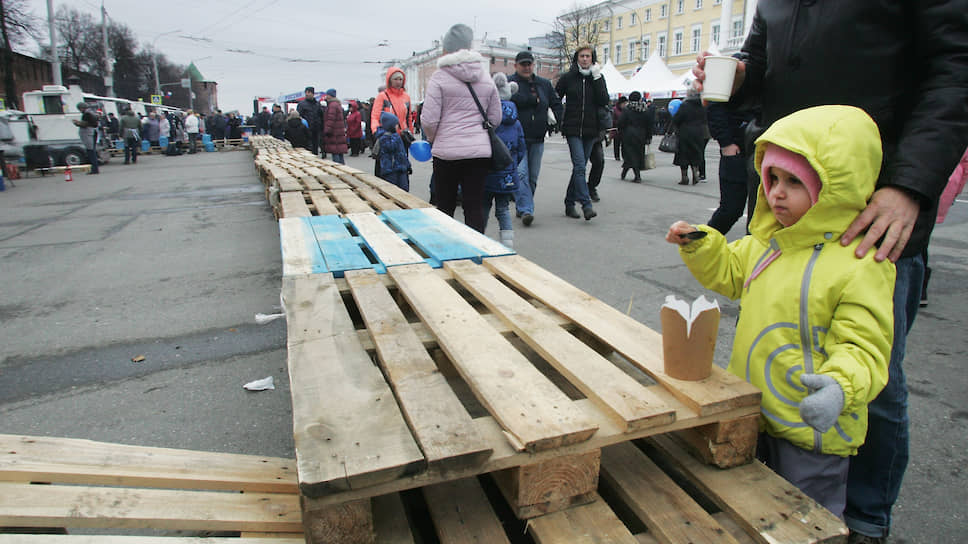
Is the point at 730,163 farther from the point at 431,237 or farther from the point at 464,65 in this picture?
the point at 431,237

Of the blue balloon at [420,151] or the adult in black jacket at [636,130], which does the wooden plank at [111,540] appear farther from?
the adult in black jacket at [636,130]

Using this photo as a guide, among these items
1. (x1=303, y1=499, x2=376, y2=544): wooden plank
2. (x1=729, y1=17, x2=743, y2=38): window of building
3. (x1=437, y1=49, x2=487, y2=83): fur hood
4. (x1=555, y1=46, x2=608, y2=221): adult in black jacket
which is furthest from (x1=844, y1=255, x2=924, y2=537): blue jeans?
(x1=729, y1=17, x2=743, y2=38): window of building

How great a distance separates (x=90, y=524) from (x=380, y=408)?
0.82 meters

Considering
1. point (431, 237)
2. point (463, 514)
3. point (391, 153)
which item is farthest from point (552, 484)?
point (391, 153)

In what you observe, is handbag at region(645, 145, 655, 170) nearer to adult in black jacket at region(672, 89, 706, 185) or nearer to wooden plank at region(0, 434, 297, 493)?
adult in black jacket at region(672, 89, 706, 185)

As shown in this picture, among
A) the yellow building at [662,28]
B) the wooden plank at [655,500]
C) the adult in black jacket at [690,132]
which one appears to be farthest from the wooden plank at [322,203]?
the yellow building at [662,28]

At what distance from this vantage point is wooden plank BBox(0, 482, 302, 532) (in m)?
1.57

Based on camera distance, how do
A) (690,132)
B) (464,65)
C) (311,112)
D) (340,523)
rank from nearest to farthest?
(340,523)
(464,65)
(690,132)
(311,112)

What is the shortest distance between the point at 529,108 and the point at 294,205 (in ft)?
11.6

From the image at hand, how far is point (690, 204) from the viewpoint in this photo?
8773 millimetres

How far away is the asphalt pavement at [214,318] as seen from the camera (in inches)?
107

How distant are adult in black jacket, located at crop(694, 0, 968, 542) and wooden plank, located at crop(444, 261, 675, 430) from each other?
67cm

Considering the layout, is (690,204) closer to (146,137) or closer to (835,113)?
(835,113)

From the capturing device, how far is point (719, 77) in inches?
80.0
